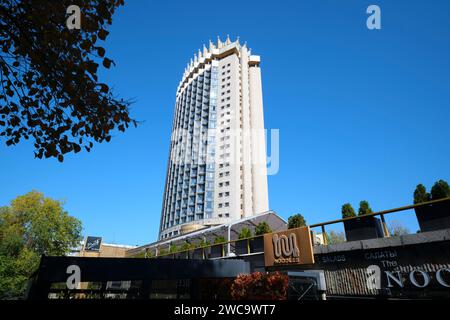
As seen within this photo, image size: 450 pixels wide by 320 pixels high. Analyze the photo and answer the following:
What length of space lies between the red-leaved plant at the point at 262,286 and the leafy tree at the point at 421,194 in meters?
5.81

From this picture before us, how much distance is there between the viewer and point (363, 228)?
9000 mm

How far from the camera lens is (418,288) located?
7.26 meters

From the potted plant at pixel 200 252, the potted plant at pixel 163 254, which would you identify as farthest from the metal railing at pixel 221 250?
the potted plant at pixel 163 254

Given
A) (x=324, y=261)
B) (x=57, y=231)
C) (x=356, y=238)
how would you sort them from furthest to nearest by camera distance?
(x=57, y=231) < (x=324, y=261) < (x=356, y=238)

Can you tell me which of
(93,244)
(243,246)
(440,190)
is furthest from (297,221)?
(93,244)

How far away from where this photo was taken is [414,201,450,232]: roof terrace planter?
23.6ft

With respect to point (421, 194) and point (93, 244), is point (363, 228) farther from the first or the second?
point (93, 244)

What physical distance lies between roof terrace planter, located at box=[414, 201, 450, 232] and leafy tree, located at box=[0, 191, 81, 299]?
32959 millimetres

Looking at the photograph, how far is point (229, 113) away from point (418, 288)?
68.7 metres

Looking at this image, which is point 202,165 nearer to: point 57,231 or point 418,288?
point 57,231

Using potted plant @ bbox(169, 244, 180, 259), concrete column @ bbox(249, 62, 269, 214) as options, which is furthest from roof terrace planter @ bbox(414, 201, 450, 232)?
concrete column @ bbox(249, 62, 269, 214)

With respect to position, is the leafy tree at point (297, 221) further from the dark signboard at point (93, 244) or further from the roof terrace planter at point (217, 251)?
the dark signboard at point (93, 244)

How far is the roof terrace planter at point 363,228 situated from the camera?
8.79 metres
